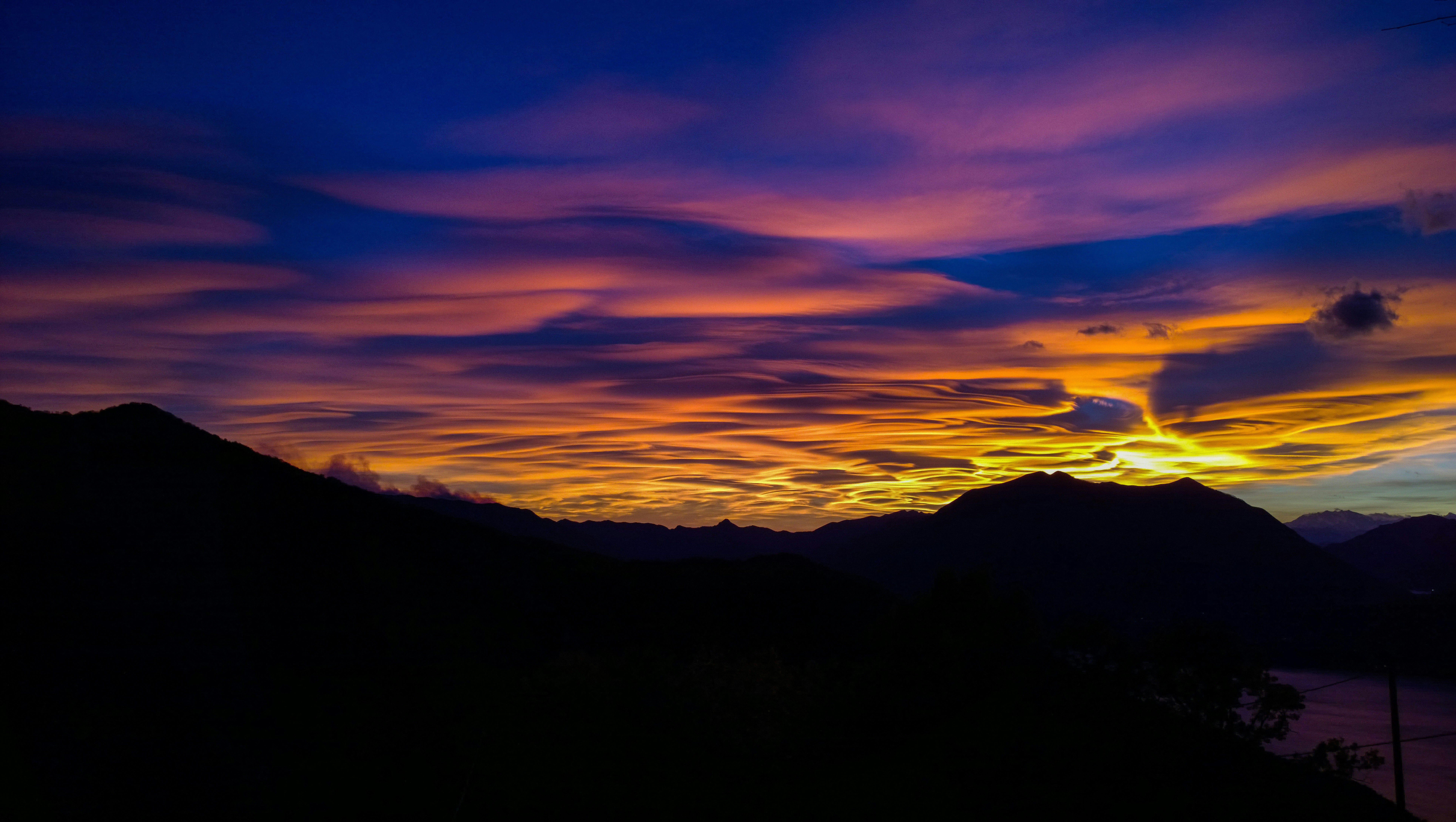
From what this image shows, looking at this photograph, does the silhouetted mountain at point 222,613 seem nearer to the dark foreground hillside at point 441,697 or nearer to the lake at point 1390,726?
the dark foreground hillside at point 441,697

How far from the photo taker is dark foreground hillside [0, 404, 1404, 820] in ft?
99.0

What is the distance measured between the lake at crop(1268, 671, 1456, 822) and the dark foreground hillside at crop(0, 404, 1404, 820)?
29.0m

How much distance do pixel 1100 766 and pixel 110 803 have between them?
34987 millimetres

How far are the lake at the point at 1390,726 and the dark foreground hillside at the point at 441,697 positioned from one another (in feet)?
95.2

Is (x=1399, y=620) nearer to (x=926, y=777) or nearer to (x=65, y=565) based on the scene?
(x=926, y=777)

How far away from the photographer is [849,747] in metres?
43.2

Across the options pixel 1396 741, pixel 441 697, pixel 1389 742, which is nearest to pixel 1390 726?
pixel 1389 742

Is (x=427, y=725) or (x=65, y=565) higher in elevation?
(x=65, y=565)

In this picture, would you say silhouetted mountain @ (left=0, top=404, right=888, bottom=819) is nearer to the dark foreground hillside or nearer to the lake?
the dark foreground hillside

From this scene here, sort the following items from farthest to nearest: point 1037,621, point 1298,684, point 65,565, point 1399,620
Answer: point 1298,684 < point 1399,620 < point 1037,621 < point 65,565

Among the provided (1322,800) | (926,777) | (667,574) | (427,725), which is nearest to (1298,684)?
(667,574)

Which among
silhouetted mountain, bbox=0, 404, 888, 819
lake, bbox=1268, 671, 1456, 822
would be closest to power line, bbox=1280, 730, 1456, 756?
lake, bbox=1268, 671, 1456, 822

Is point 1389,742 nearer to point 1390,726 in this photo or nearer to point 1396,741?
point 1390,726

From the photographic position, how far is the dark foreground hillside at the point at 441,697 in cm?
3017
